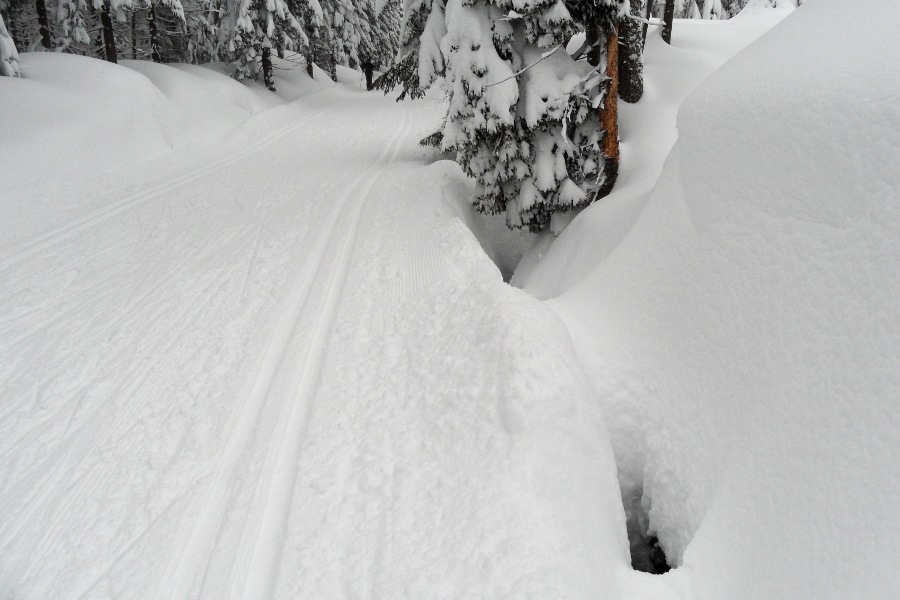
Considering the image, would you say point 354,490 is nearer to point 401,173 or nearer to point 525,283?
point 525,283

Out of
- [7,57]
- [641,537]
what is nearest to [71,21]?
[7,57]

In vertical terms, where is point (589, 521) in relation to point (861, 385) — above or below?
below

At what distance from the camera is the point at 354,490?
3863 mm

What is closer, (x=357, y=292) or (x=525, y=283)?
(x=357, y=292)

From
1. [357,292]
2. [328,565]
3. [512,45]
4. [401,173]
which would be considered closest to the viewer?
[328,565]

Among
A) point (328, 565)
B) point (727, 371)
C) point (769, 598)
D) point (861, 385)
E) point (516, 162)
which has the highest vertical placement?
point (516, 162)

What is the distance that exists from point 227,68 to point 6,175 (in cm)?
1698

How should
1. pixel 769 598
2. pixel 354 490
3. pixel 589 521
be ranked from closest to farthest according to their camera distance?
pixel 769 598 < pixel 589 521 < pixel 354 490

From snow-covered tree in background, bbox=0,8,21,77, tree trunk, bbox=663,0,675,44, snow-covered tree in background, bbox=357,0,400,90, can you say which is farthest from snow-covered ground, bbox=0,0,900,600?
snow-covered tree in background, bbox=357,0,400,90

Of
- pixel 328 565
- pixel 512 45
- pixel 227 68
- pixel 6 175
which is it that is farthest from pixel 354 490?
pixel 227 68

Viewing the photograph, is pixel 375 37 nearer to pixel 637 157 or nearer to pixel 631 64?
pixel 631 64

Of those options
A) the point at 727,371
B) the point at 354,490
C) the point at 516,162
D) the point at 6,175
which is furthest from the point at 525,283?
the point at 6,175

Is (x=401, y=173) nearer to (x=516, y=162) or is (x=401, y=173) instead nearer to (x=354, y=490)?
(x=516, y=162)

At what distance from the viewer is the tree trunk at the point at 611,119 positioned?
7.91 m
